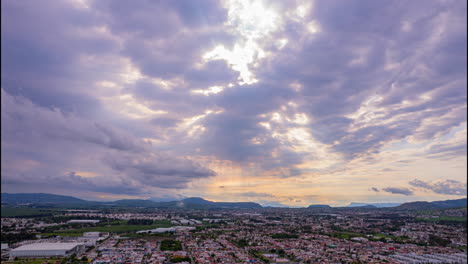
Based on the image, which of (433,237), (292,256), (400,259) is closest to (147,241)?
(292,256)

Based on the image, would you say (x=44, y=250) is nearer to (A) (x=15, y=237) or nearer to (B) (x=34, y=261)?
(B) (x=34, y=261)

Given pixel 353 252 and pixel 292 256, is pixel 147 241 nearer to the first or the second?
pixel 292 256

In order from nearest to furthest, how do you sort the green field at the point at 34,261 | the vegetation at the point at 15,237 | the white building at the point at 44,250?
the green field at the point at 34,261
the white building at the point at 44,250
the vegetation at the point at 15,237

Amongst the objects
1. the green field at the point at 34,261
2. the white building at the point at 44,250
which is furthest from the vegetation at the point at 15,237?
the green field at the point at 34,261

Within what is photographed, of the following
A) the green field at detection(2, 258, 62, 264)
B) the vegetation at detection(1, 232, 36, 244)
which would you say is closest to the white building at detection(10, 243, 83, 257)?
the green field at detection(2, 258, 62, 264)

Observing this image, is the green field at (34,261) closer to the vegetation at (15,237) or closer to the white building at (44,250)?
the white building at (44,250)

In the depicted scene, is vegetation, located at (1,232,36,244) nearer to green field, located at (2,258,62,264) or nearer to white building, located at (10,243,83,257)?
white building, located at (10,243,83,257)

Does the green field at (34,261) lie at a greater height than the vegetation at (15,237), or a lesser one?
lesser

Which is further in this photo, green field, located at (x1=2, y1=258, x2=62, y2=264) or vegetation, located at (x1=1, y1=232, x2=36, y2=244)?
vegetation, located at (x1=1, y1=232, x2=36, y2=244)
